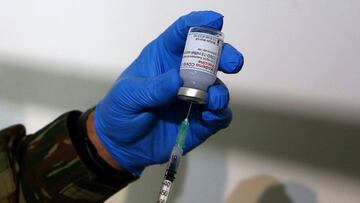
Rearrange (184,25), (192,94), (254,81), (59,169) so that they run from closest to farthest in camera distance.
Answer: (192,94), (184,25), (59,169), (254,81)

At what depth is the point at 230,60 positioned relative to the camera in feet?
2.51

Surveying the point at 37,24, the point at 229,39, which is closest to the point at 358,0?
the point at 229,39

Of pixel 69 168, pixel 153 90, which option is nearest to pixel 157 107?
pixel 153 90

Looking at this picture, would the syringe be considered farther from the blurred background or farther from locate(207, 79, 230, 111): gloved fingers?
the blurred background

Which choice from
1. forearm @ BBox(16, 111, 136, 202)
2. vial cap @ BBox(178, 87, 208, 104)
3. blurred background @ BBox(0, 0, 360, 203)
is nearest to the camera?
vial cap @ BBox(178, 87, 208, 104)

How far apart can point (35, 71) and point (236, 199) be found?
615mm

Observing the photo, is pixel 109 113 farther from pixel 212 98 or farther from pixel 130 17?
pixel 130 17

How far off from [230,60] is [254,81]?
37 cm

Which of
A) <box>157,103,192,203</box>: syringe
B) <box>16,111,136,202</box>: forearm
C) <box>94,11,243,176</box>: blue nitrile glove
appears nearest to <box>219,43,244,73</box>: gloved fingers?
<box>94,11,243,176</box>: blue nitrile glove

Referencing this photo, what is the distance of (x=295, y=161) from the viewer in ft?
3.70

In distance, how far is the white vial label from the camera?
27.8 inches

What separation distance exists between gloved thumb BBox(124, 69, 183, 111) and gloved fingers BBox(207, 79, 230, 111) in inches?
2.0

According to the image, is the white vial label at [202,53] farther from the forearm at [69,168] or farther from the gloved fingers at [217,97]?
the forearm at [69,168]

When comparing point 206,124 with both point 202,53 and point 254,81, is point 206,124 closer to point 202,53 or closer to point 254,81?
point 202,53
